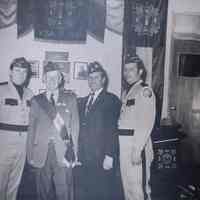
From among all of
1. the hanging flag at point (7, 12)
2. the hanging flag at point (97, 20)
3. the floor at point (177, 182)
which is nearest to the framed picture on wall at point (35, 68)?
the hanging flag at point (7, 12)

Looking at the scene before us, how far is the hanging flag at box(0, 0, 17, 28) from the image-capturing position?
1.82 meters

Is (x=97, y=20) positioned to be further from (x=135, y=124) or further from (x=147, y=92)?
(x=135, y=124)

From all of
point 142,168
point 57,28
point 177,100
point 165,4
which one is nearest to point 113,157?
point 142,168

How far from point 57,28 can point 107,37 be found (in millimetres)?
274

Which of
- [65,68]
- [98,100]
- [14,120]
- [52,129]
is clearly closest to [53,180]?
[52,129]

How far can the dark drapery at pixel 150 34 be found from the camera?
6.14 ft

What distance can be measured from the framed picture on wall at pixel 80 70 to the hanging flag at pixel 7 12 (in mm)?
412

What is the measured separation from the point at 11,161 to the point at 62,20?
82cm

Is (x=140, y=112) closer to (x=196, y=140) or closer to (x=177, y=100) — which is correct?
(x=177, y=100)

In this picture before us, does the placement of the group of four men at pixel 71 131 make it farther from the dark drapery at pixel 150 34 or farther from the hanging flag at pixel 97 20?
the hanging flag at pixel 97 20

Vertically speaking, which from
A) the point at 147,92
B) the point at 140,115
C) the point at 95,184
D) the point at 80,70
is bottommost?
the point at 95,184

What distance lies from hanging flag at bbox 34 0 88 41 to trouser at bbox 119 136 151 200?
25.9 inches

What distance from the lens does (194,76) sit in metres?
1.88

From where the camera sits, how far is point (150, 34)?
1890 mm
